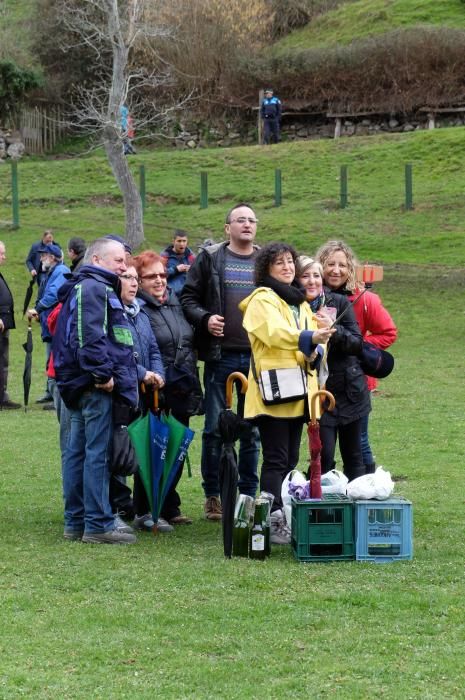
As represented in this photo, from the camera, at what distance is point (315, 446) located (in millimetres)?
7648

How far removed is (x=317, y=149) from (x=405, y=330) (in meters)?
15.4

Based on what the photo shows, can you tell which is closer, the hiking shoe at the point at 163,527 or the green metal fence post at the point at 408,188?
the hiking shoe at the point at 163,527

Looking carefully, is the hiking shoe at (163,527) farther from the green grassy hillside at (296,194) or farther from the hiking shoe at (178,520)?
the green grassy hillside at (296,194)

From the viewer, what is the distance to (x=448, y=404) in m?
15.1

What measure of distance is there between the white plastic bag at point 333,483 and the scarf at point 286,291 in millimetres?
1143

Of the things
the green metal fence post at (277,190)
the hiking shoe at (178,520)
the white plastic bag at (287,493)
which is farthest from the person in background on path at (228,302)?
the green metal fence post at (277,190)

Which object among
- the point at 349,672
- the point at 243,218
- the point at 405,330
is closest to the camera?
the point at 349,672

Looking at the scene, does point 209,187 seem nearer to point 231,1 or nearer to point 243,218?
point 231,1

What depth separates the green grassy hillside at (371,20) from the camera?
44.2 metres

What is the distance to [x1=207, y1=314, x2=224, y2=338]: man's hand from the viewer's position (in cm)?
842

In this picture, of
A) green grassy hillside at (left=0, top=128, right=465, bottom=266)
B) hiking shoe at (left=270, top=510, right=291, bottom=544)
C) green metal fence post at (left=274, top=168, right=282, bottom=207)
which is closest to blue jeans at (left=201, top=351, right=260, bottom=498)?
hiking shoe at (left=270, top=510, right=291, bottom=544)

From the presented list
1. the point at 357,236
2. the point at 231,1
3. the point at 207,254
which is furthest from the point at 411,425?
the point at 231,1

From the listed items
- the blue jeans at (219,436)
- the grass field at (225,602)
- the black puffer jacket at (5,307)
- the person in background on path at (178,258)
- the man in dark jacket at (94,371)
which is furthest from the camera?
the black puffer jacket at (5,307)

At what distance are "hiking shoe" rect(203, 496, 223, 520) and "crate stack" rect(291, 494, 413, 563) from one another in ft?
5.17
